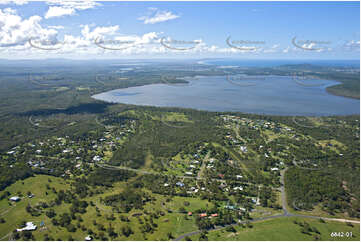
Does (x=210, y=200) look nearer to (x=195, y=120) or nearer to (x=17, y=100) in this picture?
(x=195, y=120)

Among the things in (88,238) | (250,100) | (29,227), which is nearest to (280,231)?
(88,238)

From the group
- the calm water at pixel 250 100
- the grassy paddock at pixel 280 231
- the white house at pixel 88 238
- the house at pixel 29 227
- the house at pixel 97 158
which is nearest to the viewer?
the grassy paddock at pixel 280 231

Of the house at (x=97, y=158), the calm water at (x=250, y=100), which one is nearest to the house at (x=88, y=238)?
the house at (x=97, y=158)

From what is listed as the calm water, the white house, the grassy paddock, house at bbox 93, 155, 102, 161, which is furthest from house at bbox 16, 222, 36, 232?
the calm water

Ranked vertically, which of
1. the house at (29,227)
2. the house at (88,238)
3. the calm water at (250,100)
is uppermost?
the calm water at (250,100)

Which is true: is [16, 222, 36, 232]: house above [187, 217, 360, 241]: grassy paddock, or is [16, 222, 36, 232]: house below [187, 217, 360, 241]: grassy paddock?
below

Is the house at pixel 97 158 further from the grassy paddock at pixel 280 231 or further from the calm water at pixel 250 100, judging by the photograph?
the calm water at pixel 250 100

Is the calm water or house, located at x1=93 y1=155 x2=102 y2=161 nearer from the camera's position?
house, located at x1=93 y1=155 x2=102 y2=161

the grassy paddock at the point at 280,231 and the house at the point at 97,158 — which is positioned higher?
the house at the point at 97,158

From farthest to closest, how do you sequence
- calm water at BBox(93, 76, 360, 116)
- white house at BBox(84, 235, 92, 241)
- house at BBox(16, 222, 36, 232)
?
calm water at BBox(93, 76, 360, 116)
house at BBox(16, 222, 36, 232)
white house at BBox(84, 235, 92, 241)

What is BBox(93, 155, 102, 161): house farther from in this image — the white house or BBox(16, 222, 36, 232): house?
the white house

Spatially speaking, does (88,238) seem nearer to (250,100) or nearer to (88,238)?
(88,238)
